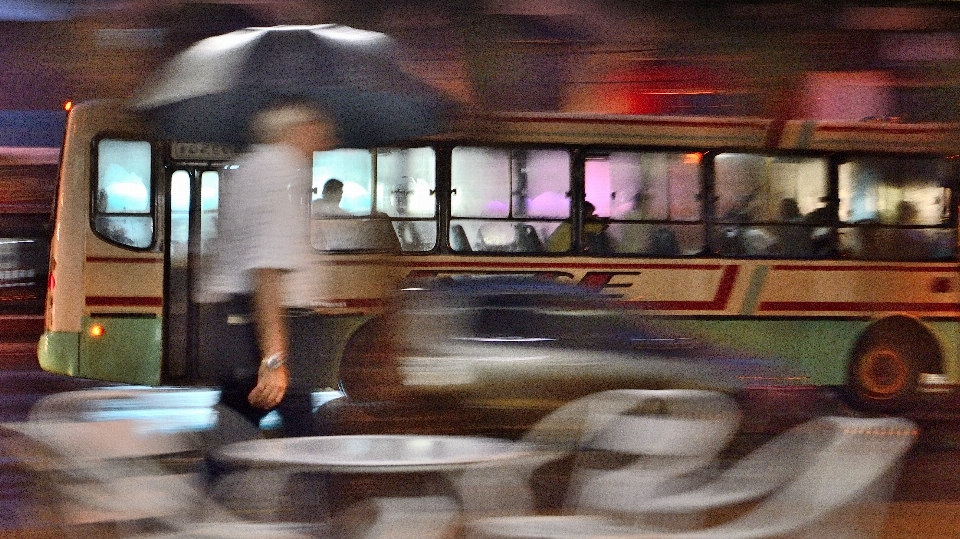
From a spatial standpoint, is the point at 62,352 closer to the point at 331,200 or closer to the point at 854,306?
the point at 331,200

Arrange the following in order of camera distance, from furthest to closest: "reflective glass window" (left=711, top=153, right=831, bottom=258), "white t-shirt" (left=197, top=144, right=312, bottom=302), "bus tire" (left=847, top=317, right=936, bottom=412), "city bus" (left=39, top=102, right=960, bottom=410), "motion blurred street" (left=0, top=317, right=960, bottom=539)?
"bus tire" (left=847, top=317, right=936, bottom=412) → "reflective glass window" (left=711, top=153, right=831, bottom=258) → "city bus" (left=39, top=102, right=960, bottom=410) → "motion blurred street" (left=0, top=317, right=960, bottom=539) → "white t-shirt" (left=197, top=144, right=312, bottom=302)

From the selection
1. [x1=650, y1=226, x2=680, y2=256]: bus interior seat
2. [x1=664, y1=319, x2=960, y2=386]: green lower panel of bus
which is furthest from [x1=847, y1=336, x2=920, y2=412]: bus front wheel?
[x1=650, y1=226, x2=680, y2=256]: bus interior seat

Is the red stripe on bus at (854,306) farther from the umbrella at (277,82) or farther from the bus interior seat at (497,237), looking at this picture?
the umbrella at (277,82)

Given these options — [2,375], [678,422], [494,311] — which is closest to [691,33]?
[678,422]

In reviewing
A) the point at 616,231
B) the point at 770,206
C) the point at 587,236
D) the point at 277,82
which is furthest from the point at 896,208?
the point at 277,82

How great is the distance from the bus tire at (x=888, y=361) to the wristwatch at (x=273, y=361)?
746cm

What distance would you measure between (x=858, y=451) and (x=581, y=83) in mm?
1902

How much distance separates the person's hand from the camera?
3111mm

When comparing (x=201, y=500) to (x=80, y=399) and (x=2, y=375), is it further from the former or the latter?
(x=2, y=375)

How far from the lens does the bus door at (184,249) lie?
8.66 meters

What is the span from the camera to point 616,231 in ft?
29.3

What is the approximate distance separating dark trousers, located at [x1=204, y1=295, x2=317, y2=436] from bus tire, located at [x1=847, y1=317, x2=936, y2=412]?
7286mm

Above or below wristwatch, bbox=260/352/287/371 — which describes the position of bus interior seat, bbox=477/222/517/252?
above

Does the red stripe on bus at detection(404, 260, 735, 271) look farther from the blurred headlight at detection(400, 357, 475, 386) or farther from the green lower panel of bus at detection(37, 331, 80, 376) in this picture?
the blurred headlight at detection(400, 357, 475, 386)
